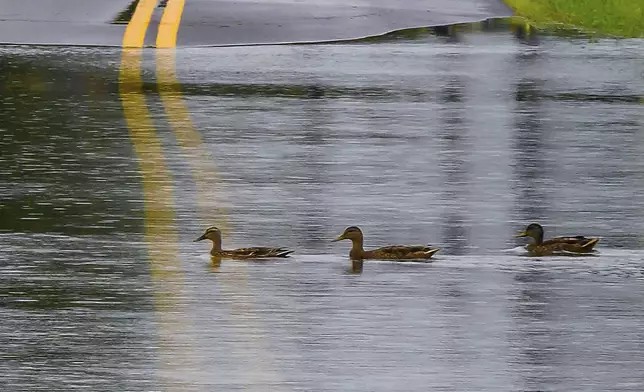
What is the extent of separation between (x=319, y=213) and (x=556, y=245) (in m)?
1.55

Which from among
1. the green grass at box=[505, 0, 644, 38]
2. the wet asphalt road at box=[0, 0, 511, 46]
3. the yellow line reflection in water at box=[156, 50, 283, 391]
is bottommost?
the green grass at box=[505, 0, 644, 38]

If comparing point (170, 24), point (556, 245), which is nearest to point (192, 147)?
point (556, 245)

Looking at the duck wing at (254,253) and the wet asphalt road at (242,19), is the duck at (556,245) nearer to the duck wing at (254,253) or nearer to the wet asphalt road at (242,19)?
the duck wing at (254,253)

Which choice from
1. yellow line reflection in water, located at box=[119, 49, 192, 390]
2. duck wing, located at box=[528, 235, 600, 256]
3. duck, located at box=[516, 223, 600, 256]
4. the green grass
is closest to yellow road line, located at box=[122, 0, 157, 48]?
yellow line reflection in water, located at box=[119, 49, 192, 390]

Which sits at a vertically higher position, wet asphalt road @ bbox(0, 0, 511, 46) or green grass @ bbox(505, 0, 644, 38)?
wet asphalt road @ bbox(0, 0, 511, 46)

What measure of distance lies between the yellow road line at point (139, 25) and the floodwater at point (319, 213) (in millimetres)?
597

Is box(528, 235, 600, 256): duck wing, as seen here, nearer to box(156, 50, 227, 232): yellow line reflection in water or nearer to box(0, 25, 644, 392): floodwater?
box(0, 25, 644, 392): floodwater

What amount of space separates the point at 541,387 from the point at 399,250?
8.17ft

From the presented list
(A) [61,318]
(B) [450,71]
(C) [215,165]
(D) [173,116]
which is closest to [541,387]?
(A) [61,318]

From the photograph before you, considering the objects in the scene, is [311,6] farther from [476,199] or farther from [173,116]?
[476,199]

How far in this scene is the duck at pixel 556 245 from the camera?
9.45 metres

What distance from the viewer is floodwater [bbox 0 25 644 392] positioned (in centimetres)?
732

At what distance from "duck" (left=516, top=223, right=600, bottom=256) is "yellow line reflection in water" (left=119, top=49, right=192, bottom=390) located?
1.68 m

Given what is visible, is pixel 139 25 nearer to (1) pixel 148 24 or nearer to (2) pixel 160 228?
(1) pixel 148 24
